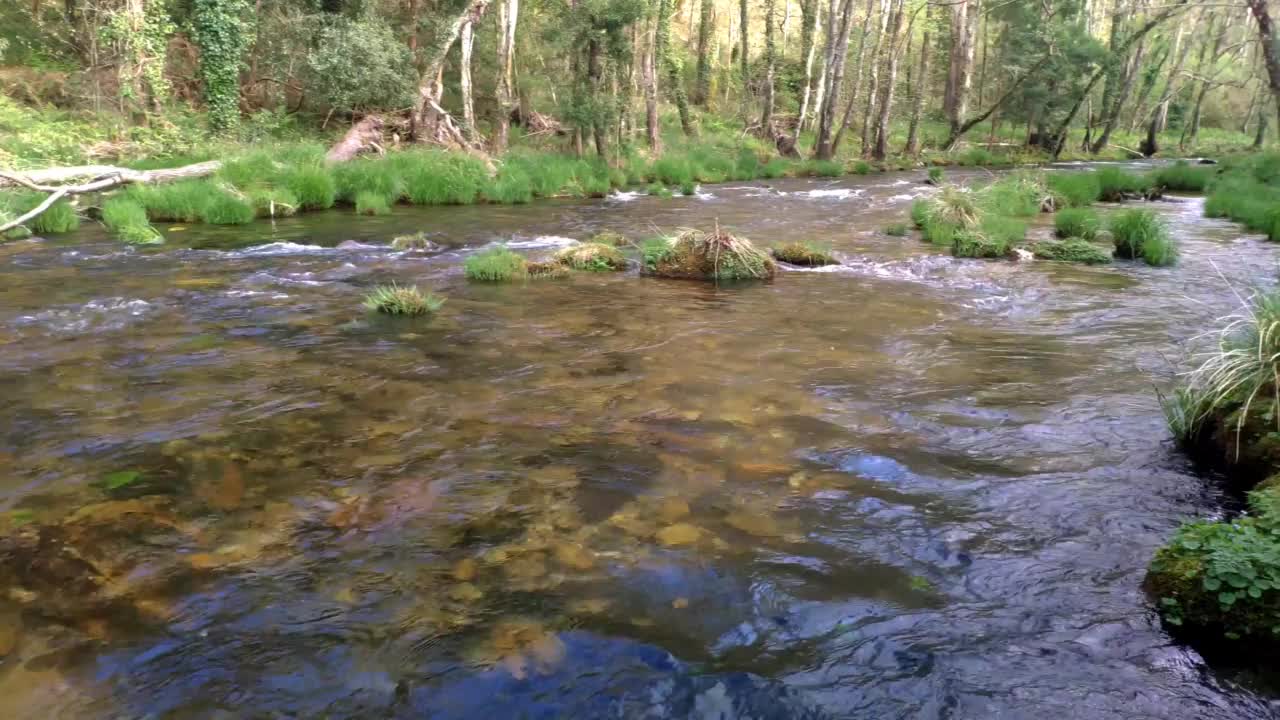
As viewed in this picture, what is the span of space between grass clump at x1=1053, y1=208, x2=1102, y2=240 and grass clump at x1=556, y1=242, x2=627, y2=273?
28.8ft

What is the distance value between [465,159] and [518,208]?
2.42m

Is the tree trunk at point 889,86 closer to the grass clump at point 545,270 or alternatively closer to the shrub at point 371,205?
the shrub at point 371,205

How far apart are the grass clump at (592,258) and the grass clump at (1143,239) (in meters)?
8.60

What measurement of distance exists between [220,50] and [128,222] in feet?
41.7

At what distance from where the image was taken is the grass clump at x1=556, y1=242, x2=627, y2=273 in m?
12.5

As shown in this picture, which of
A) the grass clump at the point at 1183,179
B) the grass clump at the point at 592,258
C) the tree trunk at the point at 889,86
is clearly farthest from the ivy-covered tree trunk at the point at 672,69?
the grass clump at the point at 592,258

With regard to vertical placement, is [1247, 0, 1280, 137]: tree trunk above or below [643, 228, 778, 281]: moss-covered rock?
above

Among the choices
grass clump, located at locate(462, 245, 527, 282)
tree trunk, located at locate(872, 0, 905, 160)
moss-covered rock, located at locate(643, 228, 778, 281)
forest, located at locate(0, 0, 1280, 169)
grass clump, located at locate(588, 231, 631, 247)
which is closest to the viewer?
grass clump, located at locate(462, 245, 527, 282)

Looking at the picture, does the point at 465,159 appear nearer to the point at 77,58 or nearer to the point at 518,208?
the point at 518,208

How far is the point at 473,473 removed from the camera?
17.3ft

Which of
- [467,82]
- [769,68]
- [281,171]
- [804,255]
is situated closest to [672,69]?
[769,68]

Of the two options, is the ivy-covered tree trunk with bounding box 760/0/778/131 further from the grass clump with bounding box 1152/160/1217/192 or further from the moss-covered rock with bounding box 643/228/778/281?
the moss-covered rock with bounding box 643/228/778/281

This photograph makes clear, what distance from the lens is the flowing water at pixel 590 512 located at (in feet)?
11.1

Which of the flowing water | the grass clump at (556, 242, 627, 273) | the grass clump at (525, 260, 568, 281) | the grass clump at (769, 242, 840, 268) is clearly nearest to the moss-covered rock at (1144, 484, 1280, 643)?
the flowing water
